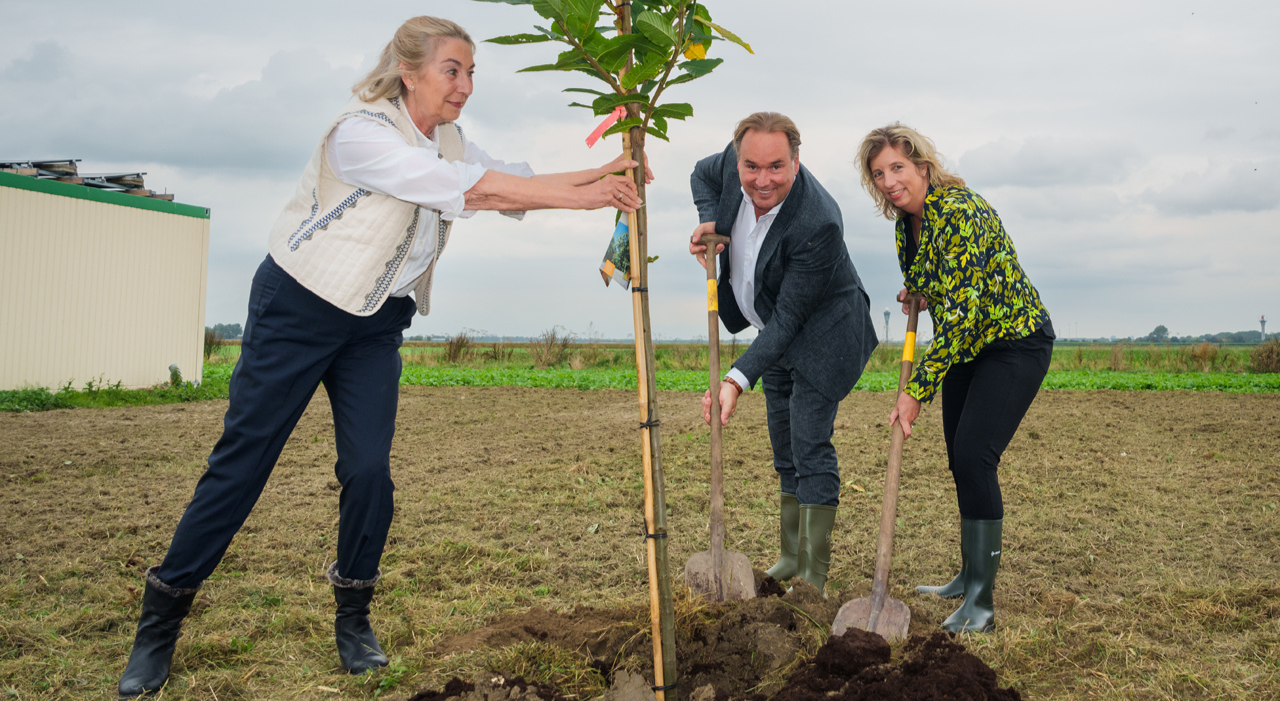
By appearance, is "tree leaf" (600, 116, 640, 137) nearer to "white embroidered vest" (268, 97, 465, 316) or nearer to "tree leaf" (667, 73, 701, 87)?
"tree leaf" (667, 73, 701, 87)

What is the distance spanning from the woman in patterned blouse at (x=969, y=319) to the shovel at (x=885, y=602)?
131 mm

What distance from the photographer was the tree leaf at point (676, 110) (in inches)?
71.9

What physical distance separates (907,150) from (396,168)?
168 cm

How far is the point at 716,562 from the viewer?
2857 mm

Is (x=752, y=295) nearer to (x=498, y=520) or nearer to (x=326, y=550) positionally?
(x=498, y=520)

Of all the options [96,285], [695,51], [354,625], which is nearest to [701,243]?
[695,51]

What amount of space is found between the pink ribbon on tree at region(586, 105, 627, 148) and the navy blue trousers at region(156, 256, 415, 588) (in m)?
0.85

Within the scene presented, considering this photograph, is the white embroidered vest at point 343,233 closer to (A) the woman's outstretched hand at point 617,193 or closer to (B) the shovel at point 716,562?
(A) the woman's outstretched hand at point 617,193

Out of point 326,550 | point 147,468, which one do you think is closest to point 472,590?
point 326,550

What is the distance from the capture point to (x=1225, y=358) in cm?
1861

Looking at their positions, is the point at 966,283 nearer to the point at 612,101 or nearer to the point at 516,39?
the point at 612,101

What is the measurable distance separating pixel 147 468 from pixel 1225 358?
21.6 metres

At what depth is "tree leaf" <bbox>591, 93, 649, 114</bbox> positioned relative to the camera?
1.76 meters


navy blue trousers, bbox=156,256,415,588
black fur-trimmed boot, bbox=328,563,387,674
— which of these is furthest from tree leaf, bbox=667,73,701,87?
black fur-trimmed boot, bbox=328,563,387,674
